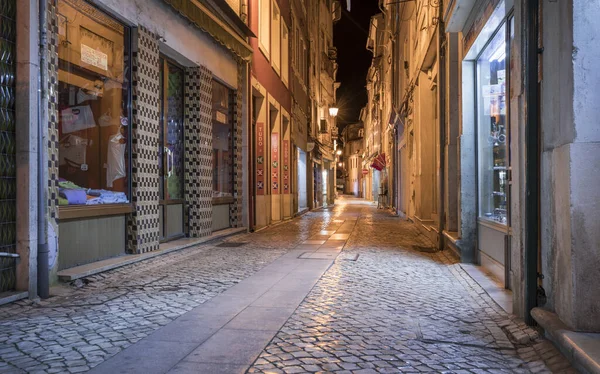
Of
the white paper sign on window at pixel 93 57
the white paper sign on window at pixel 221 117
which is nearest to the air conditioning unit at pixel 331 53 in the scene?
the white paper sign on window at pixel 221 117

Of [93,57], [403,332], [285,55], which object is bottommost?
[403,332]

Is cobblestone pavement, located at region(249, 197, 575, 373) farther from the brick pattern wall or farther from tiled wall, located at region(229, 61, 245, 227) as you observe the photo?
tiled wall, located at region(229, 61, 245, 227)

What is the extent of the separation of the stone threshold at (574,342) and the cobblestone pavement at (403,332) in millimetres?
102

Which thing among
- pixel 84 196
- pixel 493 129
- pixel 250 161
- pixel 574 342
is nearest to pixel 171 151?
pixel 84 196

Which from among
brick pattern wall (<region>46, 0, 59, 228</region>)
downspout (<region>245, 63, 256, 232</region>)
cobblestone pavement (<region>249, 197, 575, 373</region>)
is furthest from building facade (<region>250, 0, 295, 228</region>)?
cobblestone pavement (<region>249, 197, 575, 373</region>)

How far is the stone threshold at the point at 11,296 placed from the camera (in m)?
5.49

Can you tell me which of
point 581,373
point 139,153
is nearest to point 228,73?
point 139,153

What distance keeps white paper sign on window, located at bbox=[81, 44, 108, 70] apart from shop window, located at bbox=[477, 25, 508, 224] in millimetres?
6220

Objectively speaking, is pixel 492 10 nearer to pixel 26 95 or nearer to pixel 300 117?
pixel 26 95

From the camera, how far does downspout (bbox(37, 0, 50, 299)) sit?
19.4ft

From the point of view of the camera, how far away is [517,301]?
507 centimetres

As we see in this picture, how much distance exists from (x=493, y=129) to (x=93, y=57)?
6461 mm

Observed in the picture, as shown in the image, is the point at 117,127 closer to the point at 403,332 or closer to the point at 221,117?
the point at 221,117

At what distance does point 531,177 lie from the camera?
467 centimetres
